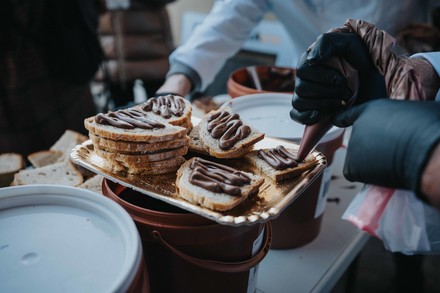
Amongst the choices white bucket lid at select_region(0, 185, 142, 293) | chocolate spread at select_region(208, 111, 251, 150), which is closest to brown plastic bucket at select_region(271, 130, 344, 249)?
chocolate spread at select_region(208, 111, 251, 150)

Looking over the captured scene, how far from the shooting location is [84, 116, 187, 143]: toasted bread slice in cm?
77

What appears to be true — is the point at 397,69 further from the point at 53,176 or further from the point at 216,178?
the point at 53,176

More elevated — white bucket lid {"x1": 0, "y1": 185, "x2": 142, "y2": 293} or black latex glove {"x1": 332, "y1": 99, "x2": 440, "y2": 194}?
black latex glove {"x1": 332, "y1": 99, "x2": 440, "y2": 194}

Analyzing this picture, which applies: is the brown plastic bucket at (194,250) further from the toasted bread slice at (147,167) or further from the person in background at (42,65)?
the person in background at (42,65)

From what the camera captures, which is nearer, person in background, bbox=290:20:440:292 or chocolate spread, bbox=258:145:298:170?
person in background, bbox=290:20:440:292

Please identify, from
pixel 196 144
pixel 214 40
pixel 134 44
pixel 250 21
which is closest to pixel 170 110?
pixel 196 144

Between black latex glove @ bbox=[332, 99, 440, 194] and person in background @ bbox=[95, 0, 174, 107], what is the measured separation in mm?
2347

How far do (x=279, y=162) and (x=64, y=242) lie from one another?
17.9 inches

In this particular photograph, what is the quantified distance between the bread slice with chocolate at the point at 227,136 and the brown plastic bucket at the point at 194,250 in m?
0.17

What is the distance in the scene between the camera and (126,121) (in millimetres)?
819

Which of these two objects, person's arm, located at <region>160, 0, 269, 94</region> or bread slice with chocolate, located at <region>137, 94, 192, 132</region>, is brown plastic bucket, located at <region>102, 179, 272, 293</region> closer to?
bread slice with chocolate, located at <region>137, 94, 192, 132</region>

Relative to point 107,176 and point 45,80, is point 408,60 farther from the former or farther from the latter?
point 45,80

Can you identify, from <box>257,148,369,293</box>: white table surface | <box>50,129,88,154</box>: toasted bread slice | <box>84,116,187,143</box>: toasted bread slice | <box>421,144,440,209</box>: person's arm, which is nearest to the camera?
<box>421,144,440,209</box>: person's arm

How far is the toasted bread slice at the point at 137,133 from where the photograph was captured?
771 millimetres
